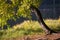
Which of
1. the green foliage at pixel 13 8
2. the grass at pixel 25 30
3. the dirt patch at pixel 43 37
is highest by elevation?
the green foliage at pixel 13 8

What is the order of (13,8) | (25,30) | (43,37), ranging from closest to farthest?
1. (13,8)
2. (43,37)
3. (25,30)

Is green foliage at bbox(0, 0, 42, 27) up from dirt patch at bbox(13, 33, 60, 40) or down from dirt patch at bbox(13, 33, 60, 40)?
up

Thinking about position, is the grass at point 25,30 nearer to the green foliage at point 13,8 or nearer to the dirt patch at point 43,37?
the dirt patch at point 43,37

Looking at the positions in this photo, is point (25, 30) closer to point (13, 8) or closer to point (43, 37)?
point (43, 37)

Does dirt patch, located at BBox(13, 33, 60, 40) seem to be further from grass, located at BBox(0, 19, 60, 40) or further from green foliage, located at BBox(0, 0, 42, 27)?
green foliage, located at BBox(0, 0, 42, 27)

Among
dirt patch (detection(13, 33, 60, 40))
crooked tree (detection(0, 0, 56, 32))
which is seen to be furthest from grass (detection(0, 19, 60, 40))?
crooked tree (detection(0, 0, 56, 32))

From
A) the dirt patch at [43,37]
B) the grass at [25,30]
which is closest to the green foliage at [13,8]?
the dirt patch at [43,37]

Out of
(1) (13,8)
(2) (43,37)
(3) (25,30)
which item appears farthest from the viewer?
(3) (25,30)

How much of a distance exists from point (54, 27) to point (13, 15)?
8.47 ft

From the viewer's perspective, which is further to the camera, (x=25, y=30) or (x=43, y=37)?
(x=25, y=30)

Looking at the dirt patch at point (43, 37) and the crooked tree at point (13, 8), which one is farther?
the dirt patch at point (43, 37)

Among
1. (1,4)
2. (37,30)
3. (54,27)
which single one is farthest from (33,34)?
(1,4)

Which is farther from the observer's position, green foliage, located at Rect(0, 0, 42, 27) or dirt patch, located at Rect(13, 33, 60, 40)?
dirt patch, located at Rect(13, 33, 60, 40)

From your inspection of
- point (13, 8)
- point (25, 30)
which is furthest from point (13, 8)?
point (25, 30)
